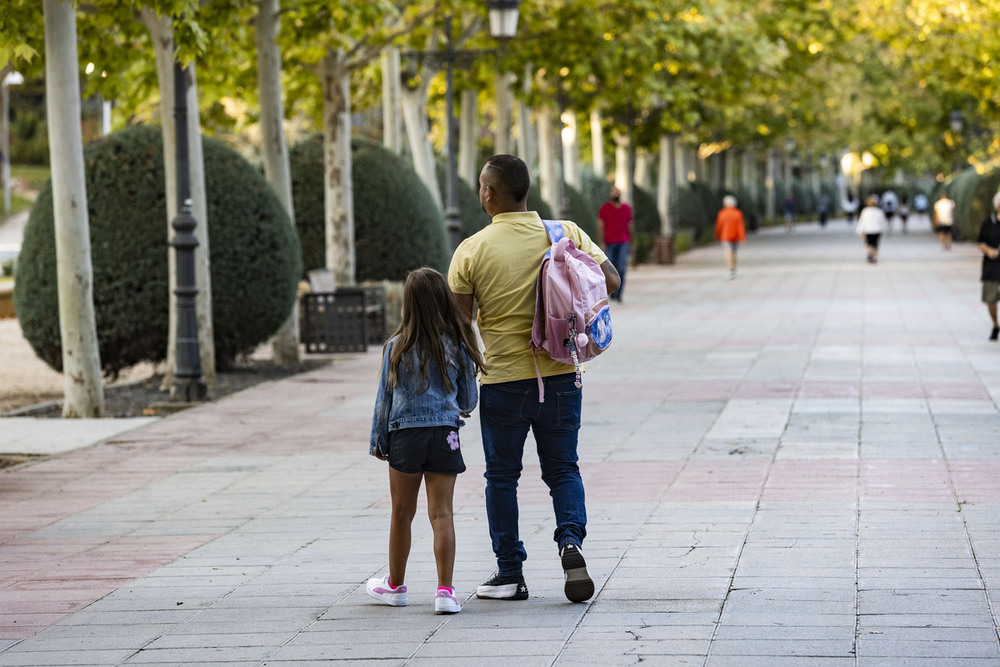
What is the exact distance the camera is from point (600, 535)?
7.03 metres

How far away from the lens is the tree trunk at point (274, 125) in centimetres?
1619

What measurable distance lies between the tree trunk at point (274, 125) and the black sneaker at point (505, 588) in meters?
10.5

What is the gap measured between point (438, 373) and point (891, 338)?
41.1ft

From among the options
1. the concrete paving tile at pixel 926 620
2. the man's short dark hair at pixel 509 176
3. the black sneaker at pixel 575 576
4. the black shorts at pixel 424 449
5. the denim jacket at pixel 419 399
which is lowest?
the concrete paving tile at pixel 926 620

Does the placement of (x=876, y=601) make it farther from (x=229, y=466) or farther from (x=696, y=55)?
(x=696, y=55)

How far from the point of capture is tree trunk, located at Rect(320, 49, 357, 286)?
61.7ft

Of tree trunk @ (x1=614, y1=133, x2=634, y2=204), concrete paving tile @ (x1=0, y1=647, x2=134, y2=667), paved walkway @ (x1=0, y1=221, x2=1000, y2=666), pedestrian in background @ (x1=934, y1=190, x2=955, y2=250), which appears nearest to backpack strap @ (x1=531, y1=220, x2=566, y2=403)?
paved walkway @ (x1=0, y1=221, x2=1000, y2=666)

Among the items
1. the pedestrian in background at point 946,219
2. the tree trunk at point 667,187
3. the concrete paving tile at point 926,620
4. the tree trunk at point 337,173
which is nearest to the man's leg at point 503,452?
the concrete paving tile at point 926,620

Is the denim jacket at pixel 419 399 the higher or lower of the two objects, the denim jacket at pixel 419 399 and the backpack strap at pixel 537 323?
the lower

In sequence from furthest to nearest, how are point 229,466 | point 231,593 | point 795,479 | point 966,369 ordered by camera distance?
point 966,369
point 229,466
point 795,479
point 231,593

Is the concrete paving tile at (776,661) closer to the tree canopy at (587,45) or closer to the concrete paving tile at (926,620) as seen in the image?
the concrete paving tile at (926,620)

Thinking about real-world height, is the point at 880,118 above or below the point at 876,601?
above

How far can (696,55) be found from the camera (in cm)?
2597

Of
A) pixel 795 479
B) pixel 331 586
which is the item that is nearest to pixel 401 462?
pixel 331 586
